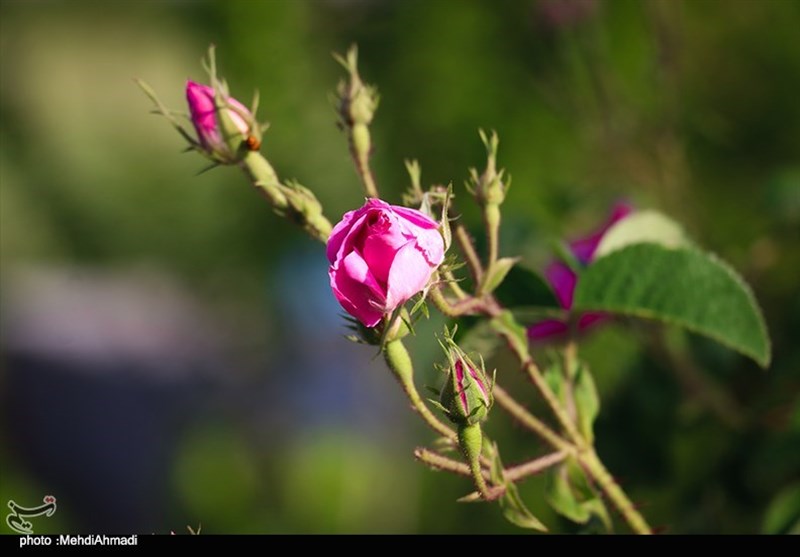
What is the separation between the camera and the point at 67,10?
11.8 feet

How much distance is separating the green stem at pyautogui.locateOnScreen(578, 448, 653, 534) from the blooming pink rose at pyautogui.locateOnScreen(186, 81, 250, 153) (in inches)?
8.9

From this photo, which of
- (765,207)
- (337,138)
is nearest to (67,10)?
(337,138)

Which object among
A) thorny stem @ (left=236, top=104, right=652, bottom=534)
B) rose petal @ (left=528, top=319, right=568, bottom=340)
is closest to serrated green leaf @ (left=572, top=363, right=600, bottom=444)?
thorny stem @ (left=236, top=104, right=652, bottom=534)

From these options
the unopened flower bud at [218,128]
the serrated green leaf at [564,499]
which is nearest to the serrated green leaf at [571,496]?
the serrated green leaf at [564,499]

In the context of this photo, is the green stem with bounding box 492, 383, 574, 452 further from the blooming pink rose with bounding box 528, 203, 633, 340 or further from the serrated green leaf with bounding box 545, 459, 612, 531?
the blooming pink rose with bounding box 528, 203, 633, 340

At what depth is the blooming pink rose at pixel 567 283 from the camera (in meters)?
0.63

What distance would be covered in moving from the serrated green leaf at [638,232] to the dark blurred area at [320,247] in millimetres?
108

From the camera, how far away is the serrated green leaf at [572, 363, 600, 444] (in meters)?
0.49

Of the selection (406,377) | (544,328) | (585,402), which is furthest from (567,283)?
(406,377)

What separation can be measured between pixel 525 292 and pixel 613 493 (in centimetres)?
13

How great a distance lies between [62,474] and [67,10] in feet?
5.61

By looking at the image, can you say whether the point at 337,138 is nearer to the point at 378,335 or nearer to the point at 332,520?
the point at 332,520

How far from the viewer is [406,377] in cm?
41

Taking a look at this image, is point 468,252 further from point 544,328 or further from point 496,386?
point 544,328
